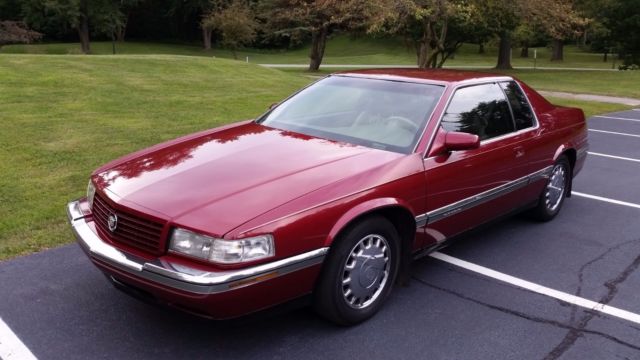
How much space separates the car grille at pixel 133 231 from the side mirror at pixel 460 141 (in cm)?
198

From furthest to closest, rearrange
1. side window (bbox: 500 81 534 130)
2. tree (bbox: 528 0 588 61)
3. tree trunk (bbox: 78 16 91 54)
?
tree trunk (bbox: 78 16 91 54) < tree (bbox: 528 0 588 61) < side window (bbox: 500 81 534 130)

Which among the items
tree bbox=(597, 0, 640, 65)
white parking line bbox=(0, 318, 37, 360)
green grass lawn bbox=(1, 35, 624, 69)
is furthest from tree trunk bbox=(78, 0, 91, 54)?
white parking line bbox=(0, 318, 37, 360)

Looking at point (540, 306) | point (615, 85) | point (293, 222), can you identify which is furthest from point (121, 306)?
point (615, 85)

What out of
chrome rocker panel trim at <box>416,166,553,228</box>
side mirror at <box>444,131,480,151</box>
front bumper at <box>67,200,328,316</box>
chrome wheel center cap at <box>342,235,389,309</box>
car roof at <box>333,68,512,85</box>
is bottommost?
chrome wheel center cap at <box>342,235,389,309</box>

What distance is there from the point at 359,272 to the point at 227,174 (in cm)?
98

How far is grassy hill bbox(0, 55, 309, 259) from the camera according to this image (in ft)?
18.4

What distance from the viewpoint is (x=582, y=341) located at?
350cm

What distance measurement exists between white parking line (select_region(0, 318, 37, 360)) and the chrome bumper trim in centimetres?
A: 61

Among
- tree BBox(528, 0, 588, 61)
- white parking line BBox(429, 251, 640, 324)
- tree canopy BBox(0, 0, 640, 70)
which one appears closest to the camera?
white parking line BBox(429, 251, 640, 324)

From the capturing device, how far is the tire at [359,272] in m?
3.34

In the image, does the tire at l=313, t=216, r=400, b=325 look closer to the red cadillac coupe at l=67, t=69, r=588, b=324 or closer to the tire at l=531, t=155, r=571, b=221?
the red cadillac coupe at l=67, t=69, r=588, b=324

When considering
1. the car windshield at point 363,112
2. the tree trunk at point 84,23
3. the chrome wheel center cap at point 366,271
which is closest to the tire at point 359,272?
the chrome wheel center cap at point 366,271

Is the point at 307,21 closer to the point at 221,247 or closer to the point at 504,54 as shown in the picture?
the point at 504,54

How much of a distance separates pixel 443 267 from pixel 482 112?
127 centimetres
